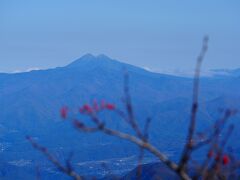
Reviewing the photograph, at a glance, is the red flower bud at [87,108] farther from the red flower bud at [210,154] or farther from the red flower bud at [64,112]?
the red flower bud at [210,154]

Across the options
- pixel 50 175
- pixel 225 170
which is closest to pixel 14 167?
pixel 50 175

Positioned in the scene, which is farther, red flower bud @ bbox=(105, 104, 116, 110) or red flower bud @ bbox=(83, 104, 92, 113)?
red flower bud @ bbox=(105, 104, 116, 110)

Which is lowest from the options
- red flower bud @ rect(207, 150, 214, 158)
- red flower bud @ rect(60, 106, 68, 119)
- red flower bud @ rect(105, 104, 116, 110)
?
red flower bud @ rect(207, 150, 214, 158)

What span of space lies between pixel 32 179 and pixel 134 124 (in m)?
185

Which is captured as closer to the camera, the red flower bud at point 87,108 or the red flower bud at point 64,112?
the red flower bud at point 87,108

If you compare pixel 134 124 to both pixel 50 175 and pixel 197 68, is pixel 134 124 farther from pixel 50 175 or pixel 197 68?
pixel 50 175

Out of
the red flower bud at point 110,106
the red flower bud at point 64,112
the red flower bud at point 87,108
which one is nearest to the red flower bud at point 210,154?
the red flower bud at point 110,106

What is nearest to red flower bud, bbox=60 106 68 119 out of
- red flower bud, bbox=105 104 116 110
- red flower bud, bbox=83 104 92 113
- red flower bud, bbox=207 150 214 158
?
red flower bud, bbox=83 104 92 113

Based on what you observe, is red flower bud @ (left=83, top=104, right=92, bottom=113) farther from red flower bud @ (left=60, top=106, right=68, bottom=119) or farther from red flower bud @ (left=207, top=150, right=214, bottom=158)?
red flower bud @ (left=207, top=150, right=214, bottom=158)

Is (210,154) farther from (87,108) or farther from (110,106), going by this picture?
(87,108)

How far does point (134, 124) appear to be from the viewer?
14.7 feet

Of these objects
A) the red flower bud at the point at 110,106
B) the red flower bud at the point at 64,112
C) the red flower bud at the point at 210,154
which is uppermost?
the red flower bud at the point at 110,106


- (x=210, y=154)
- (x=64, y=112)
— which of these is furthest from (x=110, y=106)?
(x=210, y=154)

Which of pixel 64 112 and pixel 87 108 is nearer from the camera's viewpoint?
pixel 87 108
